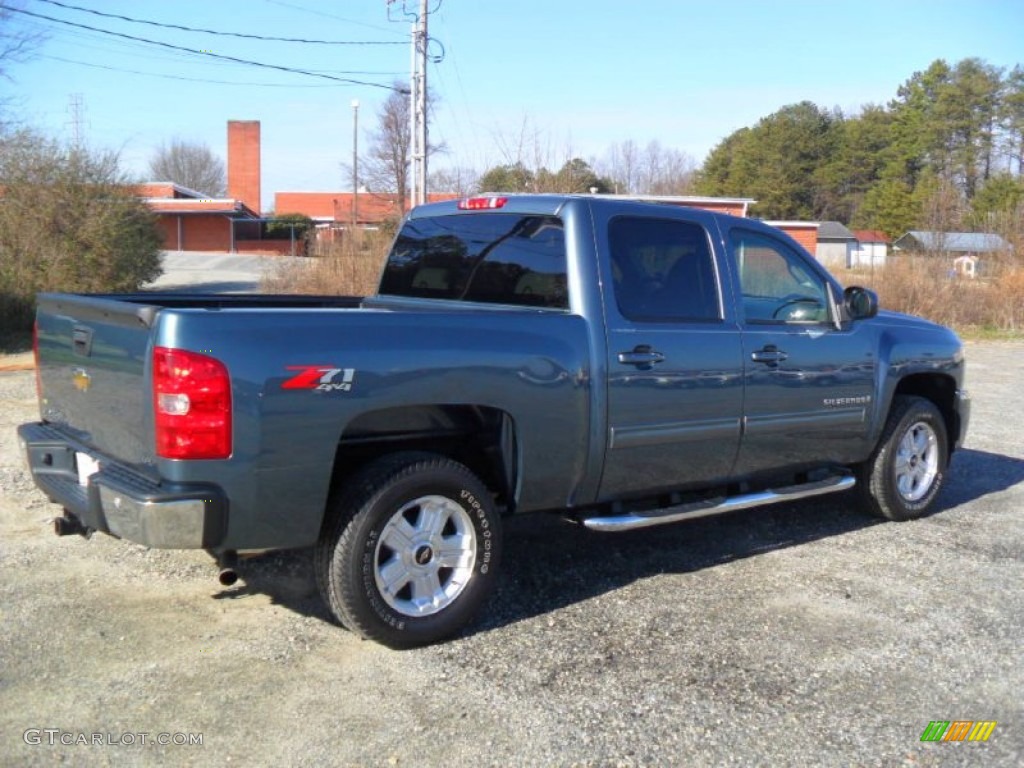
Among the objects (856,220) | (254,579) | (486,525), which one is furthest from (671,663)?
(856,220)

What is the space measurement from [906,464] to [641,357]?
270cm

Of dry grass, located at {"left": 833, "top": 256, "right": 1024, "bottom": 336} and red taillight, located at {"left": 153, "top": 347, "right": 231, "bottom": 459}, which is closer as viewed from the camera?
red taillight, located at {"left": 153, "top": 347, "right": 231, "bottom": 459}

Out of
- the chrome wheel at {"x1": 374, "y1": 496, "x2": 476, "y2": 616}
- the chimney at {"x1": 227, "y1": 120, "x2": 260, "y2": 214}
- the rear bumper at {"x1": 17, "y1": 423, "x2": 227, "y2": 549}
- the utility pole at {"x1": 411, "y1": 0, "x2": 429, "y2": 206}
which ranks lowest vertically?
the chrome wheel at {"x1": 374, "y1": 496, "x2": 476, "y2": 616}

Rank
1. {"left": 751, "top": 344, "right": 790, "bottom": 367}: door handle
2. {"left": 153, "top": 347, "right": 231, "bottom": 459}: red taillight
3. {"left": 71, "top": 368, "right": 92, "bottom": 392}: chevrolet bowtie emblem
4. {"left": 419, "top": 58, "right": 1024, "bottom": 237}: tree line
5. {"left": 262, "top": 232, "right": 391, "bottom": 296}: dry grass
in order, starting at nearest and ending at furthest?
1. {"left": 153, "top": 347, "right": 231, "bottom": 459}: red taillight
2. {"left": 71, "top": 368, "right": 92, "bottom": 392}: chevrolet bowtie emblem
3. {"left": 751, "top": 344, "right": 790, "bottom": 367}: door handle
4. {"left": 262, "top": 232, "right": 391, "bottom": 296}: dry grass
5. {"left": 419, "top": 58, "right": 1024, "bottom": 237}: tree line

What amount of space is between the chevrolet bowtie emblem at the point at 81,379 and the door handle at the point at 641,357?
243 centimetres

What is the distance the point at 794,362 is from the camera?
5.56 metres

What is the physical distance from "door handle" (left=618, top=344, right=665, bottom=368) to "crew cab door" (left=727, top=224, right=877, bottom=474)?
697 mm

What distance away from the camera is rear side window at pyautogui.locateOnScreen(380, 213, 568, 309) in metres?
4.90

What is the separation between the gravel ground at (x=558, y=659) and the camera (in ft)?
11.4

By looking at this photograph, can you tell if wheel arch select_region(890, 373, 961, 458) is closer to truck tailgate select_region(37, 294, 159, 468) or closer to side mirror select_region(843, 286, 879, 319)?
side mirror select_region(843, 286, 879, 319)

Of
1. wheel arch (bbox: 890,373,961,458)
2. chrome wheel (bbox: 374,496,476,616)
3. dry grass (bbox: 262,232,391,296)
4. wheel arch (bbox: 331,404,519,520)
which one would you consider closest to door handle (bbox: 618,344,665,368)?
wheel arch (bbox: 331,404,519,520)

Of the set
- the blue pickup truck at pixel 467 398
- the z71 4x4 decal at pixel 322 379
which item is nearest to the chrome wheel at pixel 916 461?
the blue pickup truck at pixel 467 398

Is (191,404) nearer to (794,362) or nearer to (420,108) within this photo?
(794,362)

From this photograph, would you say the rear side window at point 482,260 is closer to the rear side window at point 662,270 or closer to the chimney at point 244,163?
the rear side window at point 662,270
